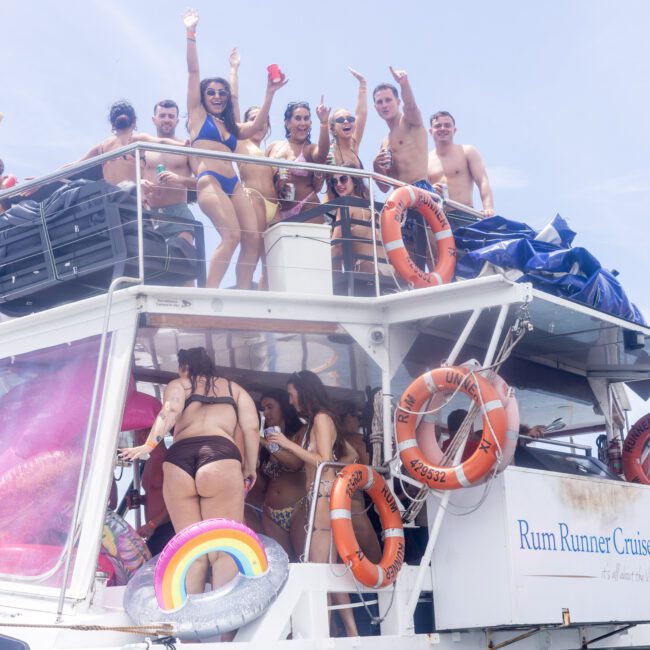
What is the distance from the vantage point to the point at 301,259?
772 cm

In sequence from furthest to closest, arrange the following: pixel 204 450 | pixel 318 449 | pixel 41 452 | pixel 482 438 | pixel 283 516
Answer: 1. pixel 283 516
2. pixel 318 449
3. pixel 41 452
4. pixel 482 438
5. pixel 204 450

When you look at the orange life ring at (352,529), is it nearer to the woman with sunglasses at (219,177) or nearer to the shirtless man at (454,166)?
the woman with sunglasses at (219,177)

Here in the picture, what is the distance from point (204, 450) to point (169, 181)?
2370 millimetres

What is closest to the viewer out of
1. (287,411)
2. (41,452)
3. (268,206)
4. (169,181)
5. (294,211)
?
(41,452)

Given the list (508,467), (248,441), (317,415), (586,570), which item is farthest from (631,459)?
(248,441)

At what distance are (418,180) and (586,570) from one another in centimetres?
375

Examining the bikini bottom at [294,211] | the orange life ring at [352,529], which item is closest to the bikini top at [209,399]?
the orange life ring at [352,529]

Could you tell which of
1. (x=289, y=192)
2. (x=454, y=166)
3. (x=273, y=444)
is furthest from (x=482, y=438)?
(x=454, y=166)

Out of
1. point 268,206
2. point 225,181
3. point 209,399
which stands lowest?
point 209,399

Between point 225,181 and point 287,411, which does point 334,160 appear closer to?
point 225,181

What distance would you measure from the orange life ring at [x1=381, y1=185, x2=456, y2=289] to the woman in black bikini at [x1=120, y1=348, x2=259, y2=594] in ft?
5.30

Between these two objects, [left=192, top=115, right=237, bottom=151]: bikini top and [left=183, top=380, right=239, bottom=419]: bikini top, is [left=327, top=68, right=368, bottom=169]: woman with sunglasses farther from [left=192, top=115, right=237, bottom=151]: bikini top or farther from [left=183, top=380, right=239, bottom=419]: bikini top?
[left=183, top=380, right=239, bottom=419]: bikini top

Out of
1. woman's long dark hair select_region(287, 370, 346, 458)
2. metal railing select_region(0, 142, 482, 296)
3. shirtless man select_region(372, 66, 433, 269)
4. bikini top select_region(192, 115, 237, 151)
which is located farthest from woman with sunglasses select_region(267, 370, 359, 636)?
shirtless man select_region(372, 66, 433, 269)

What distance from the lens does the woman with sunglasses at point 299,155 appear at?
28.8 feet
